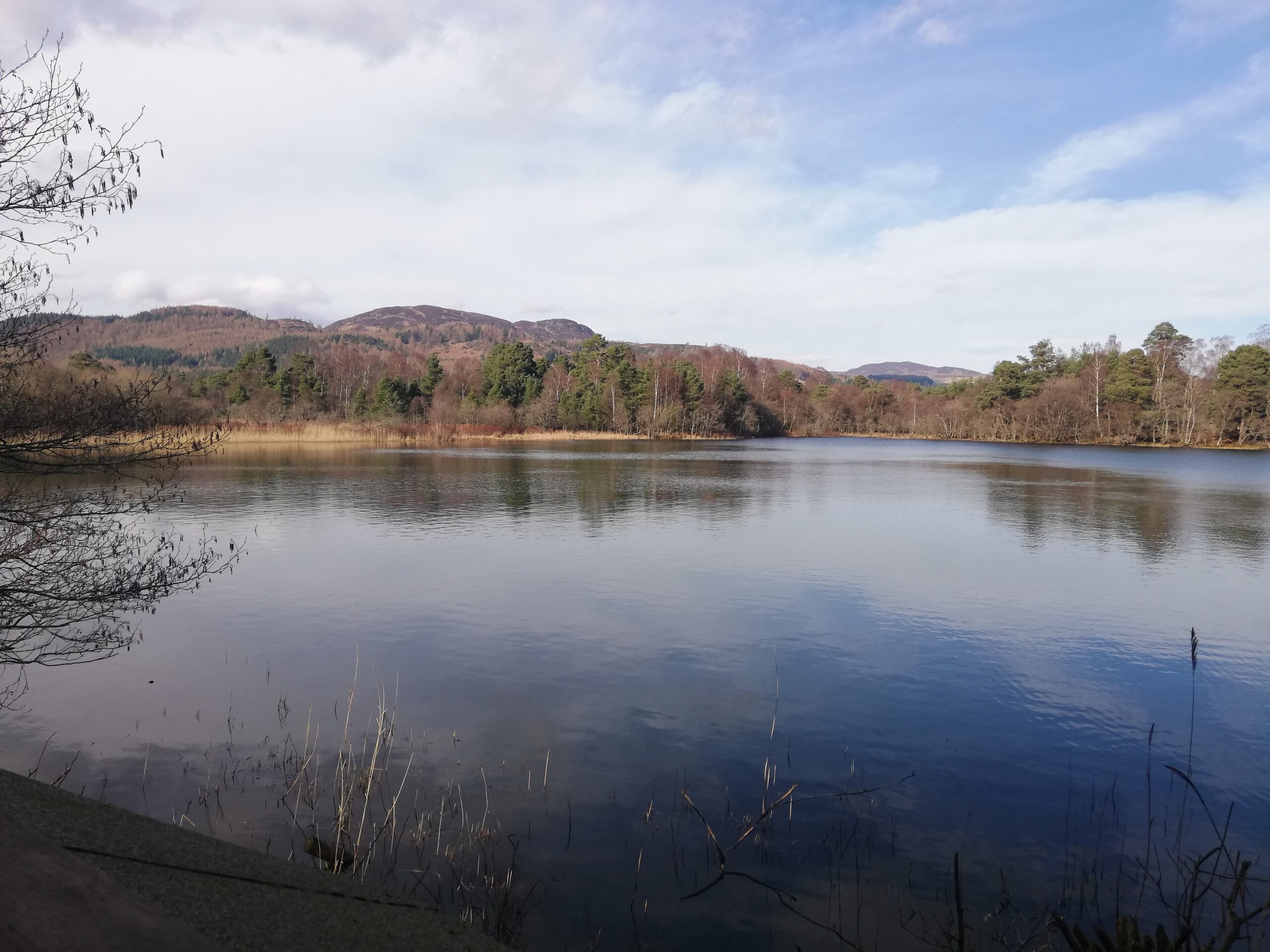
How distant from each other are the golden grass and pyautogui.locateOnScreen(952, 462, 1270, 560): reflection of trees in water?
45.8 metres

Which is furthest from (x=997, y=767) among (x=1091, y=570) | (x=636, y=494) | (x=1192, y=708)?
(x=636, y=494)

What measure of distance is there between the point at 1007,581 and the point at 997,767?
32.3ft

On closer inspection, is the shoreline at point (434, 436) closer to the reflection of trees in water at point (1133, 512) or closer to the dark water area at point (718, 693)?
the dark water area at point (718, 693)

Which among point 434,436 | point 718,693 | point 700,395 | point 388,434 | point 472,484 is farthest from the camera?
point 700,395

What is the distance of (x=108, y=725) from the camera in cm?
861

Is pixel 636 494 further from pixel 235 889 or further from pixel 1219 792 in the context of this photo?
pixel 235 889

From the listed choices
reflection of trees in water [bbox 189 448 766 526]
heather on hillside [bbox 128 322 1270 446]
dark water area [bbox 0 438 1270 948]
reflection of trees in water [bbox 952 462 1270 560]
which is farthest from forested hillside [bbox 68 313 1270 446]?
dark water area [bbox 0 438 1270 948]

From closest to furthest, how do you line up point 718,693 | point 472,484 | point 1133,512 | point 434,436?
point 718,693, point 1133,512, point 472,484, point 434,436

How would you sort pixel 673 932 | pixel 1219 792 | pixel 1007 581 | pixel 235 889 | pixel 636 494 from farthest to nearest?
pixel 636 494 < pixel 1007 581 < pixel 1219 792 < pixel 673 932 < pixel 235 889

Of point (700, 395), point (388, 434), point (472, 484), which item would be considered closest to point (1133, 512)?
point (472, 484)

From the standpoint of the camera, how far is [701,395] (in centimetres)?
9269

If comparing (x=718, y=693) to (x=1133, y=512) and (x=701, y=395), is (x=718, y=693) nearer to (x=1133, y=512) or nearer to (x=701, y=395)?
(x=1133, y=512)

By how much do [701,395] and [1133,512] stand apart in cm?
6674

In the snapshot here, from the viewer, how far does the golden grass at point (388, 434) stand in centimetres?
6222
